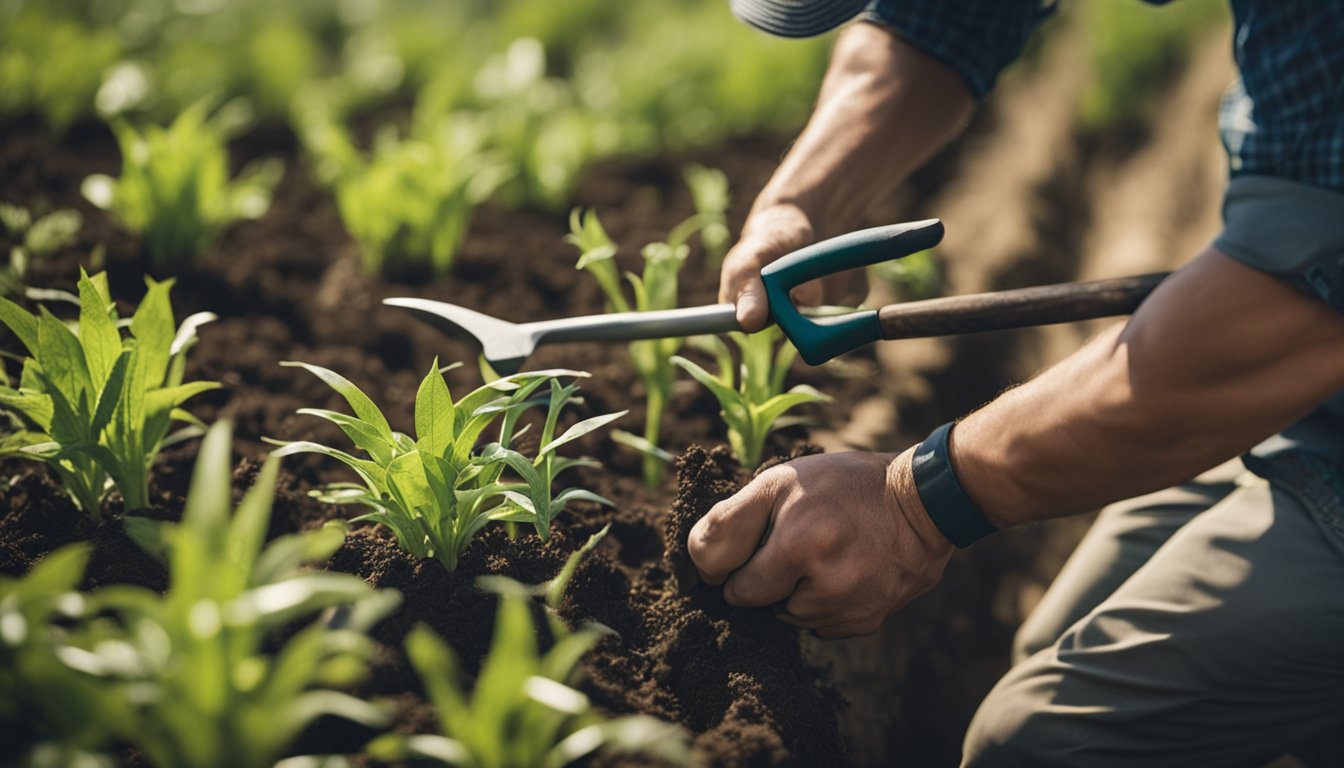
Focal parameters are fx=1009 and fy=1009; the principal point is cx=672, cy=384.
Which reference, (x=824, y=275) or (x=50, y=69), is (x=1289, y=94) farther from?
(x=50, y=69)

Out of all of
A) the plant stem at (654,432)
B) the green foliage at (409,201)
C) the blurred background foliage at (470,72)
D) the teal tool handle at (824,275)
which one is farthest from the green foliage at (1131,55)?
the teal tool handle at (824,275)

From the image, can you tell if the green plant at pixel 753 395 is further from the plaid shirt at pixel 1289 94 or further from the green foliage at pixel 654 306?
the plaid shirt at pixel 1289 94

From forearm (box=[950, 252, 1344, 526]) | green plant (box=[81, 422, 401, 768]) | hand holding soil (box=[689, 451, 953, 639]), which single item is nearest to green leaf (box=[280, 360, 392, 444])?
green plant (box=[81, 422, 401, 768])

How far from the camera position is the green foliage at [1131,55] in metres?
5.38

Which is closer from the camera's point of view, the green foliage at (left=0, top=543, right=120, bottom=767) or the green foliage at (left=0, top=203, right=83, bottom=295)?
the green foliage at (left=0, top=543, right=120, bottom=767)

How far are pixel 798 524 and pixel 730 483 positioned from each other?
11.8 inches

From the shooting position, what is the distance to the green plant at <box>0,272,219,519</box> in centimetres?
163

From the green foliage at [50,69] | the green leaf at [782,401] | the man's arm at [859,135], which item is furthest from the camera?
the green foliage at [50,69]

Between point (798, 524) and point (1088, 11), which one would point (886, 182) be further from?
point (1088, 11)

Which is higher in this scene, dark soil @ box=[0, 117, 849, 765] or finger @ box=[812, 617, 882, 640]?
dark soil @ box=[0, 117, 849, 765]

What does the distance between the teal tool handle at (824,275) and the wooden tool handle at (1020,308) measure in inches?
2.1

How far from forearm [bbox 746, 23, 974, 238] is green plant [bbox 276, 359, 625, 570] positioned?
0.72 m

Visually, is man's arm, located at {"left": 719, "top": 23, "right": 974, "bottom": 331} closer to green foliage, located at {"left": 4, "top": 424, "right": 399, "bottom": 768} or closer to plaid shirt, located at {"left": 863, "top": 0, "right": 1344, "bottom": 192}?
plaid shirt, located at {"left": 863, "top": 0, "right": 1344, "bottom": 192}

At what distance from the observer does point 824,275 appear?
1.77 meters
